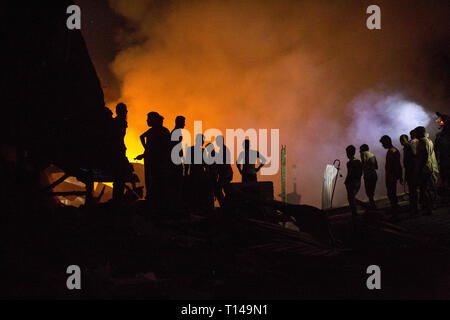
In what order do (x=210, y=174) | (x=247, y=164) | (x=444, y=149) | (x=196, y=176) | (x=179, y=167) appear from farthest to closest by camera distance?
(x=247, y=164)
(x=444, y=149)
(x=210, y=174)
(x=196, y=176)
(x=179, y=167)

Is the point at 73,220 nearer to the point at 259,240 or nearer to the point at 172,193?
the point at 172,193

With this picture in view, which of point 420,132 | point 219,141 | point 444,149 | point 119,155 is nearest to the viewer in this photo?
point 119,155

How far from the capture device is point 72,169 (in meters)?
5.34

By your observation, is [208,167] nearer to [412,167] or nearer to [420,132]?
[412,167]

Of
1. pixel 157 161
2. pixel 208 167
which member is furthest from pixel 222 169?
pixel 157 161

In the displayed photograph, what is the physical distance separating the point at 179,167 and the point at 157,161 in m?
0.42

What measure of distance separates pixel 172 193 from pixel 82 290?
7.38 feet

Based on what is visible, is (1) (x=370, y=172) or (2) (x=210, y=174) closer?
(2) (x=210, y=174)

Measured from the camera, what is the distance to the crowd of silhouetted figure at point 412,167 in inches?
263

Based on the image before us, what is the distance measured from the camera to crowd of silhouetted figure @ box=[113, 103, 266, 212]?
5113 millimetres

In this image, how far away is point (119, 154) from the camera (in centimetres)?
594

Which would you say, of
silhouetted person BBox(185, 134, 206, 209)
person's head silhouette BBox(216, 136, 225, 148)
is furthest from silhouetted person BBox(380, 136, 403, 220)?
silhouetted person BBox(185, 134, 206, 209)
